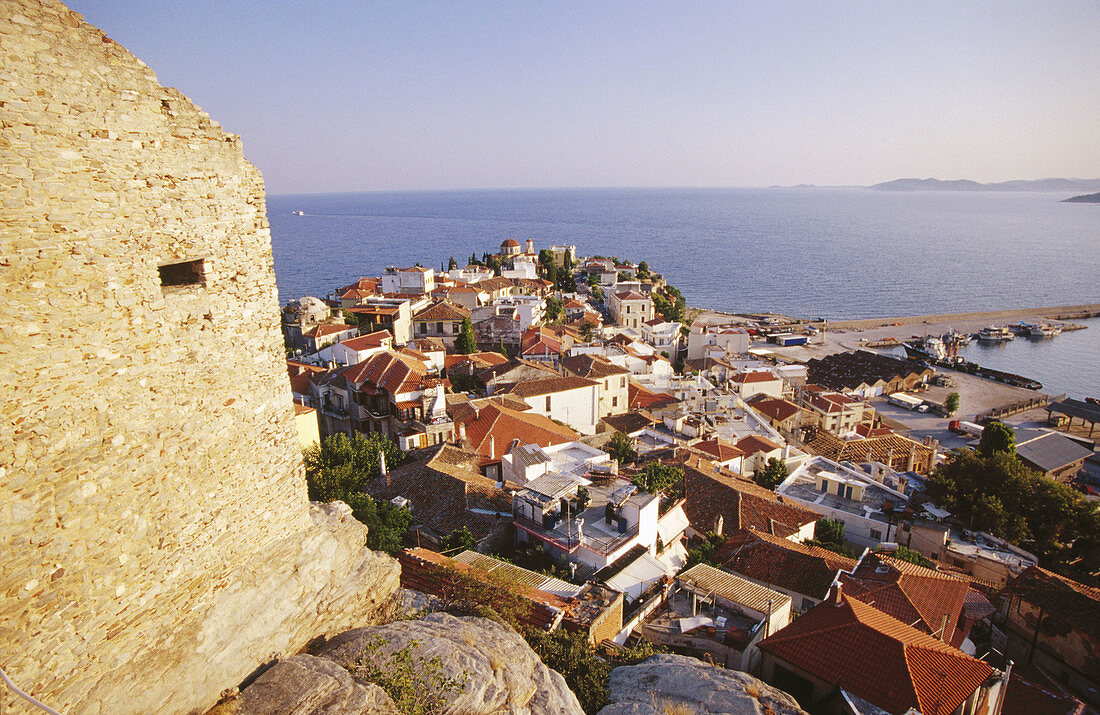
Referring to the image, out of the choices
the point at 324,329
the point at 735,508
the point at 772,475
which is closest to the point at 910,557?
the point at 735,508

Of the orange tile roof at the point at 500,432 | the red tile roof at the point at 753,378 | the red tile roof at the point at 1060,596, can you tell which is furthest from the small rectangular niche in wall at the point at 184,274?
the red tile roof at the point at 753,378

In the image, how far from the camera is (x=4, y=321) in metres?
4.36

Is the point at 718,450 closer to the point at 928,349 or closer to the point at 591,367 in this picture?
the point at 591,367

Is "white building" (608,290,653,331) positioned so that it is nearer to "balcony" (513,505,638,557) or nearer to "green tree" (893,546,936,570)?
"green tree" (893,546,936,570)

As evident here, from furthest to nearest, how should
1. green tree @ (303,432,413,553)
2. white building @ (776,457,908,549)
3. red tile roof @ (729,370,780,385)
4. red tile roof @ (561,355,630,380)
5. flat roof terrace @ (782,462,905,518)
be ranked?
red tile roof @ (729,370,780,385) < red tile roof @ (561,355,630,380) < flat roof terrace @ (782,462,905,518) < white building @ (776,457,908,549) < green tree @ (303,432,413,553)

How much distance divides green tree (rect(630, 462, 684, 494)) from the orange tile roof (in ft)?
13.1

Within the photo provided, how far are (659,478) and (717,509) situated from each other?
2671 mm

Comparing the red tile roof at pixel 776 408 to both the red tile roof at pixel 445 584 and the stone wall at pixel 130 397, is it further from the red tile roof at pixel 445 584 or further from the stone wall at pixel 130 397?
the stone wall at pixel 130 397

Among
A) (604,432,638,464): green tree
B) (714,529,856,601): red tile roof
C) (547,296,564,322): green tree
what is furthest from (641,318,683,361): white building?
(714,529,856,601): red tile roof

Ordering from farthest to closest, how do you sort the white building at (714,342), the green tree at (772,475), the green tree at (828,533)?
the white building at (714,342) < the green tree at (772,475) < the green tree at (828,533)

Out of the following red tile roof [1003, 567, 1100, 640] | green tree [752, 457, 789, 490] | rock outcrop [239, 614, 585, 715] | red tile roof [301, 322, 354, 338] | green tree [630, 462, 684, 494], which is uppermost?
rock outcrop [239, 614, 585, 715]

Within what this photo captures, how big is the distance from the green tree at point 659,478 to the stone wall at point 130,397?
1425 cm

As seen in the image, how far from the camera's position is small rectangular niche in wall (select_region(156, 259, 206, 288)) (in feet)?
19.9

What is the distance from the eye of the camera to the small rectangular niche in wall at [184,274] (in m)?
6.05
